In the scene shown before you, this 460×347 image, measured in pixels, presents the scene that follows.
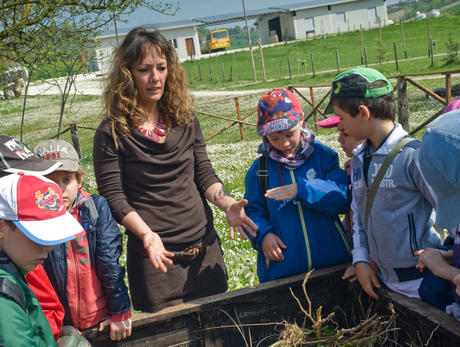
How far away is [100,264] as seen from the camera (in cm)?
266

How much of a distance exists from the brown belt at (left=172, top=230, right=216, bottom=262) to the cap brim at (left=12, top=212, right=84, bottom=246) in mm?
1015

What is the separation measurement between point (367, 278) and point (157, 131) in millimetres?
1455

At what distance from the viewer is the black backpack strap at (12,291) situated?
1.79m

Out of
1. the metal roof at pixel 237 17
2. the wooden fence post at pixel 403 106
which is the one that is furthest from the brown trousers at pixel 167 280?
the metal roof at pixel 237 17

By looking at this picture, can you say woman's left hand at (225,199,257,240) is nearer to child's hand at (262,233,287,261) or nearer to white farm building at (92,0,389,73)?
child's hand at (262,233,287,261)

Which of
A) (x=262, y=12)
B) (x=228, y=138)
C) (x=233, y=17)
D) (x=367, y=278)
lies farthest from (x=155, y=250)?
(x=233, y=17)

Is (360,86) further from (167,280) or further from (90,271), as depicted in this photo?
(90,271)

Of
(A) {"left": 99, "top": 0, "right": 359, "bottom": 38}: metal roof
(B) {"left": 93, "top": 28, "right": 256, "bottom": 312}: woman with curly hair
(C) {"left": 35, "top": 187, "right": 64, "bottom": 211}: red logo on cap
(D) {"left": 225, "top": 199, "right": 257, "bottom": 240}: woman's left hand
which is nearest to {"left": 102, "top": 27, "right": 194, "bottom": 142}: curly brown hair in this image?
(B) {"left": 93, "top": 28, "right": 256, "bottom": 312}: woman with curly hair

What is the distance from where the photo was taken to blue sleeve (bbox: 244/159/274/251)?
3.04 metres

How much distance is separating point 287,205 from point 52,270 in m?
1.34

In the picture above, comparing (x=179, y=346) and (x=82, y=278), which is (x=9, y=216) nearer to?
(x=82, y=278)

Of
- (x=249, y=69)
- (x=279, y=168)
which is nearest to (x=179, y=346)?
(x=279, y=168)

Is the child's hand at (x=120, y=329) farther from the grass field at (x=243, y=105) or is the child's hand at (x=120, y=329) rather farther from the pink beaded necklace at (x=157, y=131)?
the grass field at (x=243, y=105)

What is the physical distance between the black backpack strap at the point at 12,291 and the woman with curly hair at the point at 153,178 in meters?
1.01
